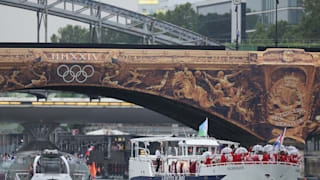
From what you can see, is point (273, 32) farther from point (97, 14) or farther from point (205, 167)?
point (205, 167)

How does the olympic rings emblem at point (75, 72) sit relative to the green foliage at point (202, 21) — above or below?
below

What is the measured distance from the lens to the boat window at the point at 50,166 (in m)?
50.0

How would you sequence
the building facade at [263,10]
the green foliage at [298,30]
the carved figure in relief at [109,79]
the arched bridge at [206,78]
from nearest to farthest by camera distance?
the arched bridge at [206,78]
the carved figure in relief at [109,79]
the green foliage at [298,30]
the building facade at [263,10]

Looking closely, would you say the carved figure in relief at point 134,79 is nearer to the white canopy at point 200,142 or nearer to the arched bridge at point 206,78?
the arched bridge at point 206,78

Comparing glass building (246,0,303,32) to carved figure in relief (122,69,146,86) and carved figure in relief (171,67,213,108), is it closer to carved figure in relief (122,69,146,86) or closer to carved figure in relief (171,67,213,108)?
carved figure in relief (171,67,213,108)

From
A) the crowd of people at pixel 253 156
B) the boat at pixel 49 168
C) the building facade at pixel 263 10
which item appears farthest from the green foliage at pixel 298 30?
the boat at pixel 49 168

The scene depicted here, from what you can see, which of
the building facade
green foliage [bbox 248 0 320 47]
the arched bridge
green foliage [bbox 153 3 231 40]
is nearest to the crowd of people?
the arched bridge

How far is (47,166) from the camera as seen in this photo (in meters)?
50.2

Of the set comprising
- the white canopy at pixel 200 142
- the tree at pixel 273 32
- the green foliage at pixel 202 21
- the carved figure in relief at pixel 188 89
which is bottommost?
the white canopy at pixel 200 142

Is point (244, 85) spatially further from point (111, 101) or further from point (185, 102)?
→ point (111, 101)

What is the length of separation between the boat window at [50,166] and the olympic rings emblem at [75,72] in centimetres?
1820

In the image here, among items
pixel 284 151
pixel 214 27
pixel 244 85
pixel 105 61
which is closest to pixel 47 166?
pixel 284 151

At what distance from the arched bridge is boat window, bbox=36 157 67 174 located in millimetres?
Result: 18351

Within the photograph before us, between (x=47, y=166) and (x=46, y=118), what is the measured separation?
55.6 m
